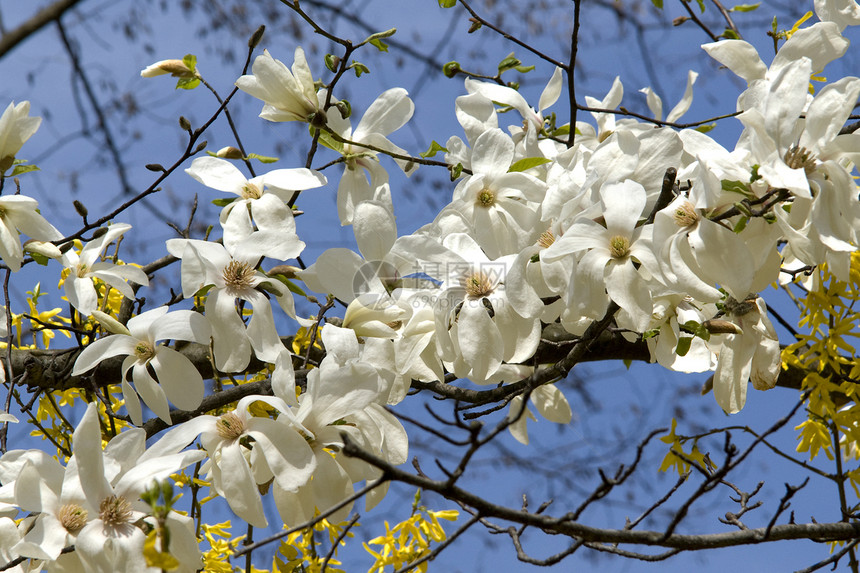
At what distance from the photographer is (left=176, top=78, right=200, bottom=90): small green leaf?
4.07 feet

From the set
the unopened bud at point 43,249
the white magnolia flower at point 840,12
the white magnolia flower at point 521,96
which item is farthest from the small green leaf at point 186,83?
the white magnolia flower at point 840,12

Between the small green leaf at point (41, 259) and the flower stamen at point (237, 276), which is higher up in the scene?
the small green leaf at point (41, 259)

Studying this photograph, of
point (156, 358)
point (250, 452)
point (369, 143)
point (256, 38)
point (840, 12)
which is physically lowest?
point (250, 452)

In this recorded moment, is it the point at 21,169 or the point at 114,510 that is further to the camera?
the point at 21,169

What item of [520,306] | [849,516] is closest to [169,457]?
[520,306]

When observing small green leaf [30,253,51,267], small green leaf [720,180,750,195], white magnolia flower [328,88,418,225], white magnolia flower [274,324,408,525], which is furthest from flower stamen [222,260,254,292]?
small green leaf [720,180,750,195]

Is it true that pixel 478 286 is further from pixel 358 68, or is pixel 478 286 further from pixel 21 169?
pixel 21 169

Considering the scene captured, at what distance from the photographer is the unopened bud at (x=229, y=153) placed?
1.16 meters

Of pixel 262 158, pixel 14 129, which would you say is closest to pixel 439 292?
pixel 262 158

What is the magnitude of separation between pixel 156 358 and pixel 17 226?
0.43 m

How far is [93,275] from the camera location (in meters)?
1.24

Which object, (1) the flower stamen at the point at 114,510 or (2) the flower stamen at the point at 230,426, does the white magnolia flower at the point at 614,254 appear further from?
(1) the flower stamen at the point at 114,510

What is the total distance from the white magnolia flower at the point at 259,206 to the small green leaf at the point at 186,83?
23 cm

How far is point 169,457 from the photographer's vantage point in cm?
85
